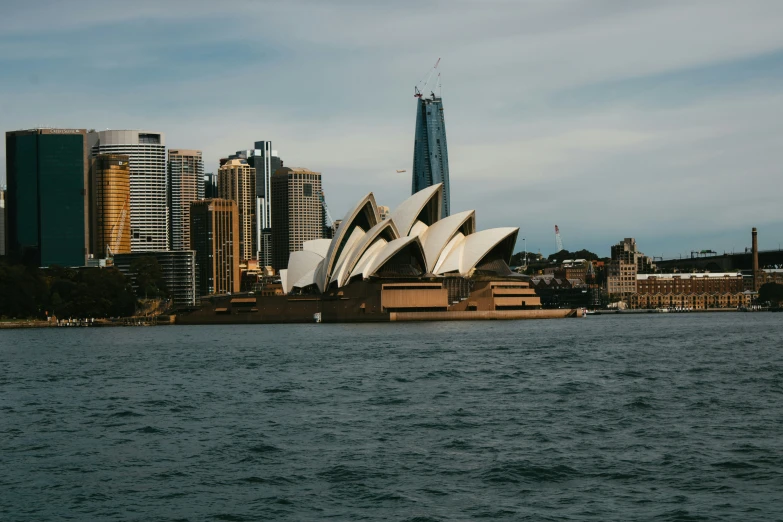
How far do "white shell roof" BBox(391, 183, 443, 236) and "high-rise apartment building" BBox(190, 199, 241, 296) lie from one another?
325ft

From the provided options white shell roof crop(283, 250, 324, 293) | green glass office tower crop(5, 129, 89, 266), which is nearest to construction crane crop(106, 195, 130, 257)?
green glass office tower crop(5, 129, 89, 266)

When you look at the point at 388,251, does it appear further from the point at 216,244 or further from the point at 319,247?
the point at 216,244

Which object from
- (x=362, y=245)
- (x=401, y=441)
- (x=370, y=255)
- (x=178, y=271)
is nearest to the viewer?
(x=401, y=441)

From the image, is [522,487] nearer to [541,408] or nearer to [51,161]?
[541,408]

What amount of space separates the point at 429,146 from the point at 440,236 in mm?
80813

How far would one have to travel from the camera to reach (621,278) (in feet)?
573

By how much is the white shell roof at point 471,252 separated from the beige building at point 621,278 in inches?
3335

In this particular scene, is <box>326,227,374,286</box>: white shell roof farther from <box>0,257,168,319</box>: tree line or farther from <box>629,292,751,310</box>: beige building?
<box>629,292,751,310</box>: beige building

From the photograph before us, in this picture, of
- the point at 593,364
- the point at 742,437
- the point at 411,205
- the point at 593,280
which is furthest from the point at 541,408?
the point at 593,280

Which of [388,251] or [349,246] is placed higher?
[349,246]

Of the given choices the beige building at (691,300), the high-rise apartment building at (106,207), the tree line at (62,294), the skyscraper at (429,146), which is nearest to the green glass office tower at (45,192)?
the high-rise apartment building at (106,207)

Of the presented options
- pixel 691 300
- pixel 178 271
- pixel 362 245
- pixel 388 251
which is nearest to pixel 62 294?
pixel 362 245

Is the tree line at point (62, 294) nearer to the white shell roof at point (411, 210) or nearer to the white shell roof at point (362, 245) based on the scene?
the white shell roof at point (362, 245)

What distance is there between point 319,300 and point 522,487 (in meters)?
79.7
